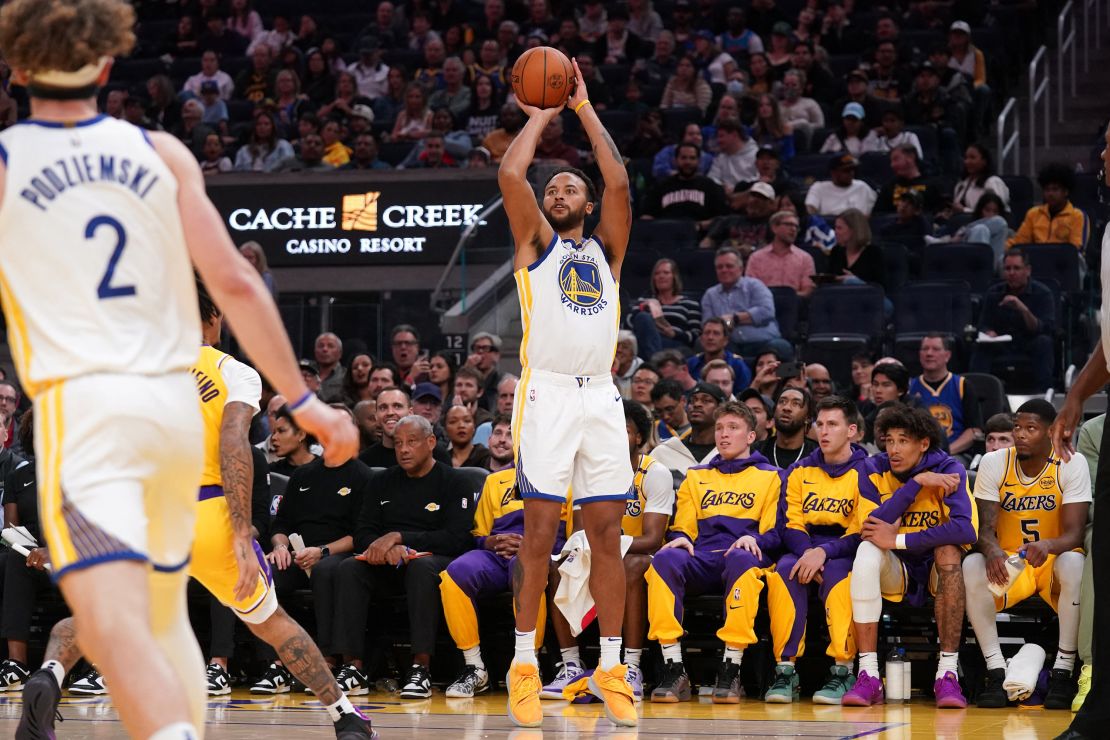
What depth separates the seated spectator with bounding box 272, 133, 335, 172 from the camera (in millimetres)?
15719

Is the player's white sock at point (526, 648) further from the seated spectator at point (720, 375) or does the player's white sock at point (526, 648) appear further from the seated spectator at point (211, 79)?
the seated spectator at point (211, 79)

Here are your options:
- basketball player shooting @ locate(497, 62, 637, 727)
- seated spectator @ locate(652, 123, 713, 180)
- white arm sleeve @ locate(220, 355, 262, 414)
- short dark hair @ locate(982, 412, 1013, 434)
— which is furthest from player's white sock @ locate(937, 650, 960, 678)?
seated spectator @ locate(652, 123, 713, 180)

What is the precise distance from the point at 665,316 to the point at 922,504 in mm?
4517

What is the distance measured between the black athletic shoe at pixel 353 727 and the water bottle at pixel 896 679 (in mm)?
3457

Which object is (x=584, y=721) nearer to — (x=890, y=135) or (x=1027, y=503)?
(x=1027, y=503)

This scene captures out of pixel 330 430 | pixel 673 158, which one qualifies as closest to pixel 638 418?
pixel 330 430

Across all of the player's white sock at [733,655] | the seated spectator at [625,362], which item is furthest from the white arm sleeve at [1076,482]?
the seated spectator at [625,362]

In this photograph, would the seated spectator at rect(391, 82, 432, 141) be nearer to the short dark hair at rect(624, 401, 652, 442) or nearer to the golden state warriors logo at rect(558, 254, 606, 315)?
the short dark hair at rect(624, 401, 652, 442)

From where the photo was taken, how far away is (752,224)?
14.1m

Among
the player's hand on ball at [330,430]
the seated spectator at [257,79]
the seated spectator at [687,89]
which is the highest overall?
the seated spectator at [257,79]

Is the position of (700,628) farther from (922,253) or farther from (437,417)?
(922,253)

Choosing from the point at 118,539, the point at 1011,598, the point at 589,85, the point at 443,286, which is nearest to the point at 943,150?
the point at 589,85

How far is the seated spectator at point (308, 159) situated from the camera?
15.7 meters

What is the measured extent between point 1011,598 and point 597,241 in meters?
3.19
